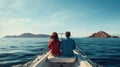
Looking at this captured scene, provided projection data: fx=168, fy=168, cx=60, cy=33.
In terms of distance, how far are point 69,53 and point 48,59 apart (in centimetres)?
118

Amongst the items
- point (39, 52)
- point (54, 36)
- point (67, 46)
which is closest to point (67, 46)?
point (67, 46)

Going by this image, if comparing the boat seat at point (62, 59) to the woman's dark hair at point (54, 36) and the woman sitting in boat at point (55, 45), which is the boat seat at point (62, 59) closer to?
the woman sitting in boat at point (55, 45)

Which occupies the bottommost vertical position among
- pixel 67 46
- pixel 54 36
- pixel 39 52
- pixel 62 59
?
pixel 39 52

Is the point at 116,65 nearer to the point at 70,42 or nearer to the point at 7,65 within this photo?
the point at 70,42

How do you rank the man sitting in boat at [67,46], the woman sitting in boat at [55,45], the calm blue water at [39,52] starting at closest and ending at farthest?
the man sitting in boat at [67,46]
the woman sitting in boat at [55,45]
the calm blue water at [39,52]

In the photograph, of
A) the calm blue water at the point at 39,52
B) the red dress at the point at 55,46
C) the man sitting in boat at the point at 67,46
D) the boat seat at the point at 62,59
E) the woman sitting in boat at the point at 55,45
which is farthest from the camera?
the calm blue water at the point at 39,52

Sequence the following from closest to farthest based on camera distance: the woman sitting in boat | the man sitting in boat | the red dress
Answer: the man sitting in boat
the woman sitting in boat
the red dress

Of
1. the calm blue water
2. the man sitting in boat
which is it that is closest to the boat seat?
the man sitting in boat

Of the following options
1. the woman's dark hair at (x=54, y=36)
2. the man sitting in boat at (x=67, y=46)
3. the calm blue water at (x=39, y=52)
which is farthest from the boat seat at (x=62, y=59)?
the calm blue water at (x=39, y=52)

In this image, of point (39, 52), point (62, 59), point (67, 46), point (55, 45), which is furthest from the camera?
point (39, 52)

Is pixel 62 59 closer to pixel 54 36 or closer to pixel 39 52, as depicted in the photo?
pixel 54 36

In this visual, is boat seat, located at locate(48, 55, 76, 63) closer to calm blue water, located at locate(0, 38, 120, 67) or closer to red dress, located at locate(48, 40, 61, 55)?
red dress, located at locate(48, 40, 61, 55)

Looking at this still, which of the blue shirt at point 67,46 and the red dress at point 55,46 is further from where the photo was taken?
the red dress at point 55,46

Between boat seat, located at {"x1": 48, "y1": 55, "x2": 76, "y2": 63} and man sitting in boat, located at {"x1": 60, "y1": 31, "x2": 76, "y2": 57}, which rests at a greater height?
man sitting in boat, located at {"x1": 60, "y1": 31, "x2": 76, "y2": 57}
